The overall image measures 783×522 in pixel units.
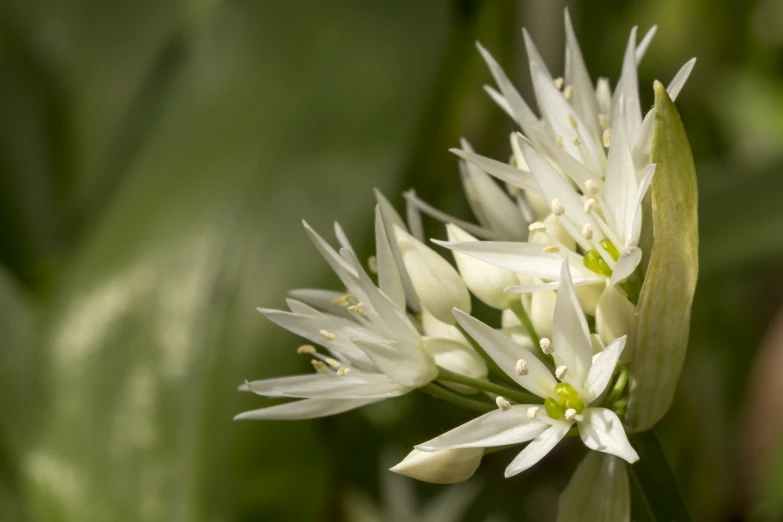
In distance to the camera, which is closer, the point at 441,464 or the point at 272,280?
the point at 441,464

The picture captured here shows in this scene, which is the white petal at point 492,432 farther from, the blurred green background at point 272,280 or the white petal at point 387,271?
the blurred green background at point 272,280

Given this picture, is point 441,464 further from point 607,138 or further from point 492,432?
point 607,138

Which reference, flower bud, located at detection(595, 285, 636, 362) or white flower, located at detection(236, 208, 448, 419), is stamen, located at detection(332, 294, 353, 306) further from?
flower bud, located at detection(595, 285, 636, 362)

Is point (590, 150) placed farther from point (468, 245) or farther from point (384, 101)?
point (384, 101)

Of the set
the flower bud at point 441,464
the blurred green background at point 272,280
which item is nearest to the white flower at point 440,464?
the flower bud at point 441,464

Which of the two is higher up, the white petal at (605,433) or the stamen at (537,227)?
the stamen at (537,227)

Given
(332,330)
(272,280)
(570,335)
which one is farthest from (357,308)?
(272,280)

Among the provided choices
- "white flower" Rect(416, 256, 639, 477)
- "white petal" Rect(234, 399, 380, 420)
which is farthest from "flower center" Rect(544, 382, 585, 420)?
"white petal" Rect(234, 399, 380, 420)

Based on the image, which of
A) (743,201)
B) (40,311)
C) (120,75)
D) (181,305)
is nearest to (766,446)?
(743,201)
